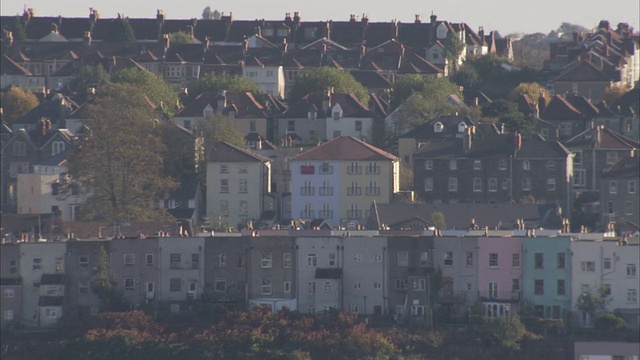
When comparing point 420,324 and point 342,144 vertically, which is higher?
point 342,144

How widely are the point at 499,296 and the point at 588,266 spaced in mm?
2457

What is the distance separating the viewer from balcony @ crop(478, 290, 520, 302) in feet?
192

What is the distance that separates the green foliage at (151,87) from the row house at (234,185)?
9300mm

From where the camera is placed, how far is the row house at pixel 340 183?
7269 cm

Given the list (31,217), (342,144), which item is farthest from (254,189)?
(31,217)

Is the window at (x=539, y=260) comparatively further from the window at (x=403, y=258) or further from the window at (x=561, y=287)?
the window at (x=403, y=258)

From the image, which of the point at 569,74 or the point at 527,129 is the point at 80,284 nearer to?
the point at 527,129

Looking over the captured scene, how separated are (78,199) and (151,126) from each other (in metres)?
3.40

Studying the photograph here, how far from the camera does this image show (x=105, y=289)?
5938cm

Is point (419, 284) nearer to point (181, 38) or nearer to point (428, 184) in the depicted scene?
point (428, 184)

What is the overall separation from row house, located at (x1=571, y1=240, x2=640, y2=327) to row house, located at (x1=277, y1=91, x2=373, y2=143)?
25.5m

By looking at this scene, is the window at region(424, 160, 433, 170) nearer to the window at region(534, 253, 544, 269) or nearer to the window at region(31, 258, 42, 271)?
the window at region(534, 253, 544, 269)

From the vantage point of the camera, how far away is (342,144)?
74.6 m

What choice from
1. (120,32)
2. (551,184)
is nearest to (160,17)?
(120,32)
